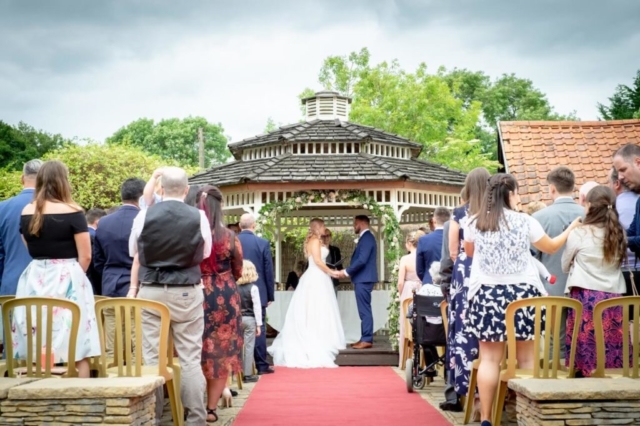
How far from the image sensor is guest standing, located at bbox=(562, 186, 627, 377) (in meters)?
6.71

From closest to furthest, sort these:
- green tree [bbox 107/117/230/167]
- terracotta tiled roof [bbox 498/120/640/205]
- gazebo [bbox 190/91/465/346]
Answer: gazebo [bbox 190/91/465/346]
terracotta tiled roof [bbox 498/120/640/205]
green tree [bbox 107/117/230/167]

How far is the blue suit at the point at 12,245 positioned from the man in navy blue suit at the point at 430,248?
509 cm

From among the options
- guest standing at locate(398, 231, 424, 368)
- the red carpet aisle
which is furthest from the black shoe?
guest standing at locate(398, 231, 424, 368)

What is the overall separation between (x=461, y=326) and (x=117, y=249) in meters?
3.29

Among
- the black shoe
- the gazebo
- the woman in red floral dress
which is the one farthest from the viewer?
the gazebo

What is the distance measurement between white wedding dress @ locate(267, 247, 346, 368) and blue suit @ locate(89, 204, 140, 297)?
709 cm

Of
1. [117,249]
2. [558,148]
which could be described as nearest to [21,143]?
[558,148]

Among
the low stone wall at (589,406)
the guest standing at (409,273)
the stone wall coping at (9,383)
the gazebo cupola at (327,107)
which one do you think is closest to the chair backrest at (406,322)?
the guest standing at (409,273)

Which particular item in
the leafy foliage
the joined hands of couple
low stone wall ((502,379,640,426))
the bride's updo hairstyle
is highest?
the leafy foliage

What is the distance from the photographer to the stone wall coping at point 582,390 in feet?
18.2

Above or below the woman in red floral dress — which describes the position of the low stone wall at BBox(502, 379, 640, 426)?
below

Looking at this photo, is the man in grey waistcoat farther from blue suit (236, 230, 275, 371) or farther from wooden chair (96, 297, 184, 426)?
blue suit (236, 230, 275, 371)

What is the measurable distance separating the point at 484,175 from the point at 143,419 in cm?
325

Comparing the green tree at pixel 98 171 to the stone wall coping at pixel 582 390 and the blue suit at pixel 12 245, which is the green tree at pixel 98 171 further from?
the stone wall coping at pixel 582 390
